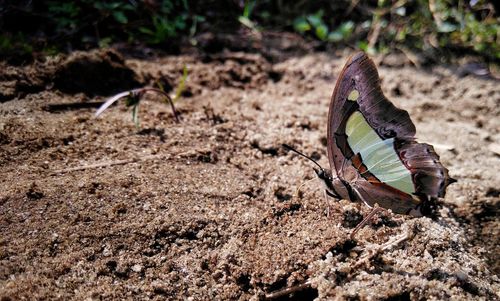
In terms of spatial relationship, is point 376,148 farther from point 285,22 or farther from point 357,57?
point 285,22

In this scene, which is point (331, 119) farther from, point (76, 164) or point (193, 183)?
point (76, 164)

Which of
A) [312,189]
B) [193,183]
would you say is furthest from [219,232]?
[312,189]

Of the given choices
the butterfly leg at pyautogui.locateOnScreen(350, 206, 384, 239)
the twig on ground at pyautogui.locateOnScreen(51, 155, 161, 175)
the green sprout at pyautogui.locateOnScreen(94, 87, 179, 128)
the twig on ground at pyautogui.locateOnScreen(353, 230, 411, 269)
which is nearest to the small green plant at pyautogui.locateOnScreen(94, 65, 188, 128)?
the green sprout at pyautogui.locateOnScreen(94, 87, 179, 128)

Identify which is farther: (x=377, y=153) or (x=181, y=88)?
(x=181, y=88)

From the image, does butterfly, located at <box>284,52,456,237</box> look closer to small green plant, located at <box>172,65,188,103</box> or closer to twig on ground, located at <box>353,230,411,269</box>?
twig on ground, located at <box>353,230,411,269</box>

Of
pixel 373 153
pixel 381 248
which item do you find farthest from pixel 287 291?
pixel 373 153

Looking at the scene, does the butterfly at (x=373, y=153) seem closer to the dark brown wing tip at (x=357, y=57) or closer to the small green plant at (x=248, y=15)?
the dark brown wing tip at (x=357, y=57)

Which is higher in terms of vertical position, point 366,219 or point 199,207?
point 366,219

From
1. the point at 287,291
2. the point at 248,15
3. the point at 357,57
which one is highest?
the point at 248,15

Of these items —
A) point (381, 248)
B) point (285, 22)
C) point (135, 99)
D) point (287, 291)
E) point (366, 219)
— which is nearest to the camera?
point (287, 291)
